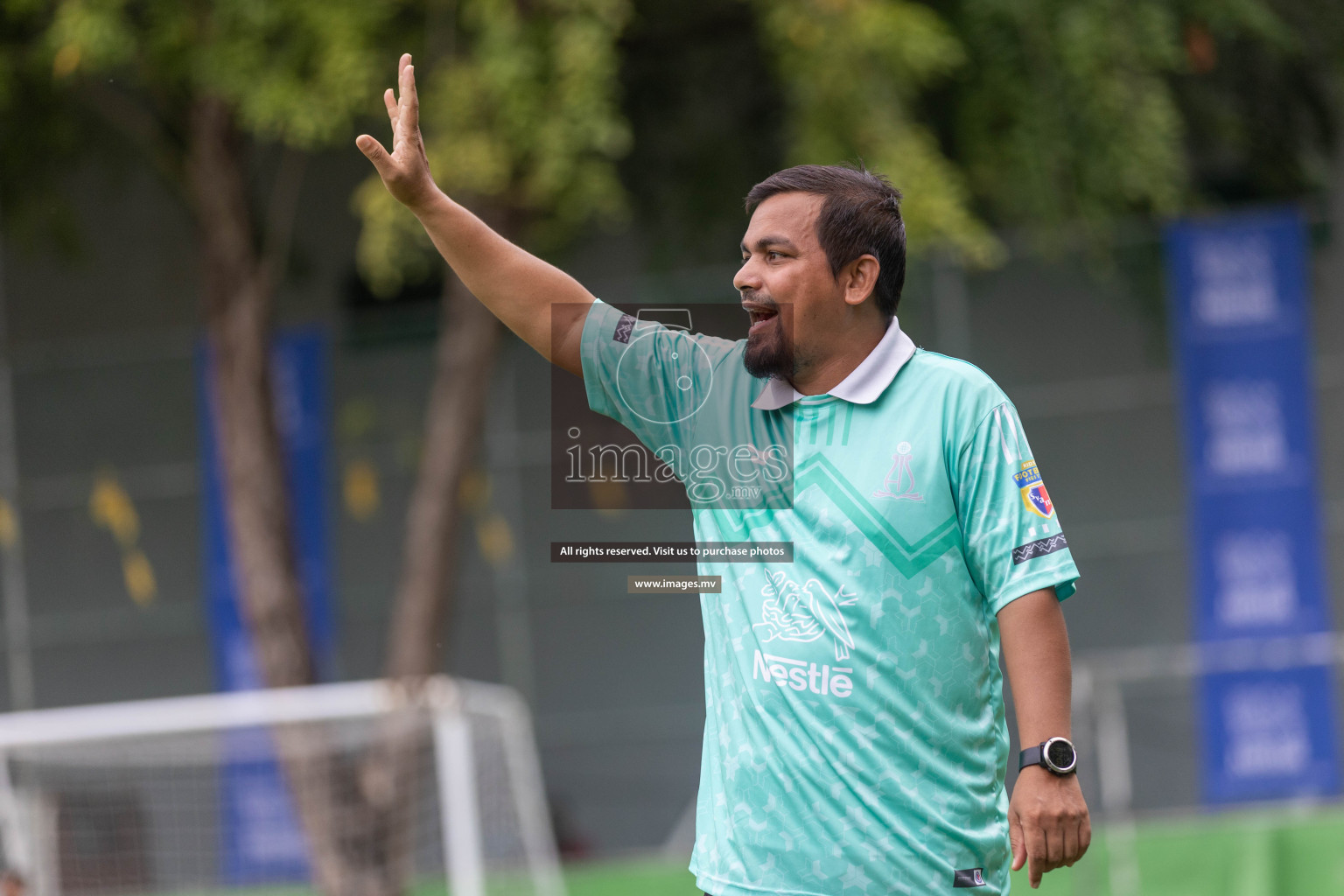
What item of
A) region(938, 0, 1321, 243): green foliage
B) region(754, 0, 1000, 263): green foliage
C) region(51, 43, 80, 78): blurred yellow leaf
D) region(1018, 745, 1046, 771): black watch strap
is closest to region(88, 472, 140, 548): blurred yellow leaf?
region(51, 43, 80, 78): blurred yellow leaf

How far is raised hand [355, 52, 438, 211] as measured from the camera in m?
2.25

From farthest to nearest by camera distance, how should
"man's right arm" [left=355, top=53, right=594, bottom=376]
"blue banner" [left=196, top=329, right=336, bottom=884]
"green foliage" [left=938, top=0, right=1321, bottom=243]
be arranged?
1. "blue banner" [left=196, top=329, right=336, bottom=884]
2. "green foliage" [left=938, top=0, right=1321, bottom=243]
3. "man's right arm" [left=355, top=53, right=594, bottom=376]

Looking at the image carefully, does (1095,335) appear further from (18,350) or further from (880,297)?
(18,350)

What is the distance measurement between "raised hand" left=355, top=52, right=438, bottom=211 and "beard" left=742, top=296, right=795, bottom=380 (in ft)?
1.99

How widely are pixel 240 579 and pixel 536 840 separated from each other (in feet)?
7.59

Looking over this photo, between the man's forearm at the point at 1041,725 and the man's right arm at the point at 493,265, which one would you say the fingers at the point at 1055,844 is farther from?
the man's right arm at the point at 493,265

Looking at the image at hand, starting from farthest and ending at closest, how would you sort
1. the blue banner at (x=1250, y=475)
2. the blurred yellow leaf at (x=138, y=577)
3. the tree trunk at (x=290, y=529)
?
the blurred yellow leaf at (x=138, y=577) < the blue banner at (x=1250, y=475) < the tree trunk at (x=290, y=529)

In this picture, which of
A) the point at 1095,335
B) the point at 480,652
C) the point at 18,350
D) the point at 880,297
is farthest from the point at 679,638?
the point at 880,297

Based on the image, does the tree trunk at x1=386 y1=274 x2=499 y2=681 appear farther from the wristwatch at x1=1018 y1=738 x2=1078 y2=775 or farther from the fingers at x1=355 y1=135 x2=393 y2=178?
the wristwatch at x1=1018 y1=738 x2=1078 y2=775

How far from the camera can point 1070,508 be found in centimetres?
891

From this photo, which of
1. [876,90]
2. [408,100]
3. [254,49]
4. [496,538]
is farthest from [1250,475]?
[408,100]

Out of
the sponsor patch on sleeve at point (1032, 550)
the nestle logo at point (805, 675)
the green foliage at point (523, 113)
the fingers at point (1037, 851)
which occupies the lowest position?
the fingers at point (1037, 851)

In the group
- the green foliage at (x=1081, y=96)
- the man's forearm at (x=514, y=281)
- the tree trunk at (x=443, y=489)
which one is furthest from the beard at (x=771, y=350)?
the tree trunk at (x=443, y=489)

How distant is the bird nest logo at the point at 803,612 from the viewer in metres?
2.10
